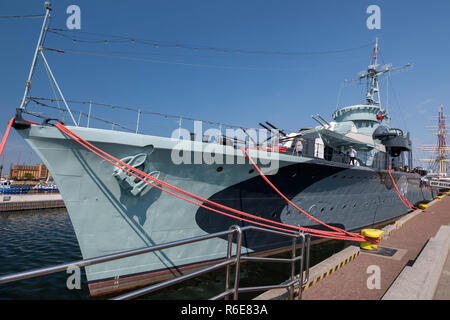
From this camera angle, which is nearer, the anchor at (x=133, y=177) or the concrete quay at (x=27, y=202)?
the anchor at (x=133, y=177)

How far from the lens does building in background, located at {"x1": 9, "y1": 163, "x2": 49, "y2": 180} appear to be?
170 feet

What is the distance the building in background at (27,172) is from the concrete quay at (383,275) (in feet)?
207

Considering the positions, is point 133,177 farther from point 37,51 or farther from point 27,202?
point 27,202

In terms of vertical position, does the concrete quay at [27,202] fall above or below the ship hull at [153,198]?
below

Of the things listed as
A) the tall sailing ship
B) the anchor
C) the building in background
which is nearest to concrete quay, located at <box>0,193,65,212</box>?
the tall sailing ship

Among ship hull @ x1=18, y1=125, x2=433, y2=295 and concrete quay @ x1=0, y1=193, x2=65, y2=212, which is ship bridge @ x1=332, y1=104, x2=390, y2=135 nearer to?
ship hull @ x1=18, y1=125, x2=433, y2=295

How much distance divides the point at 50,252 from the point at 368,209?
1411cm

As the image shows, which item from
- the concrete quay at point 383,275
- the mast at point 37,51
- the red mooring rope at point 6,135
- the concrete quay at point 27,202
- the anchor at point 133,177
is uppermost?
the mast at point 37,51

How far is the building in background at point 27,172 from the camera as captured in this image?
51750mm

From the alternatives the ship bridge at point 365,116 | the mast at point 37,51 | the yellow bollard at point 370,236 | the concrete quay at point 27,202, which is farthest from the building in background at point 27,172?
the yellow bollard at point 370,236

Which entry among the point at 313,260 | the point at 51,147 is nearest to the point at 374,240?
the point at 313,260

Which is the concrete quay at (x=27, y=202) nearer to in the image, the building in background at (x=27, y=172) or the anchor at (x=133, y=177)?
the anchor at (x=133, y=177)

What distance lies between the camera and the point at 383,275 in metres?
4.26

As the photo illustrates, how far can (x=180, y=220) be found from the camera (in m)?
5.34
